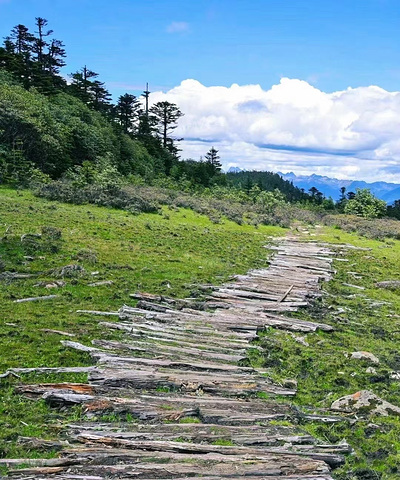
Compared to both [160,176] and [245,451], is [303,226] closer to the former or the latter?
[160,176]

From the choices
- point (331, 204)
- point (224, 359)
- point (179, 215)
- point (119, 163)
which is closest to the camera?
point (224, 359)

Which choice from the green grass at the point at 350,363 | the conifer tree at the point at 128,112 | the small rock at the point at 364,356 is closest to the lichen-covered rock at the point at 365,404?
the green grass at the point at 350,363

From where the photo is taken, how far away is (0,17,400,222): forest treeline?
43625mm

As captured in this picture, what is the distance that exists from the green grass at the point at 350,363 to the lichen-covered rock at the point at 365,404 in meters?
0.23

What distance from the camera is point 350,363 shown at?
12602 mm

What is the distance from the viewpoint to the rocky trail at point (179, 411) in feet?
22.5

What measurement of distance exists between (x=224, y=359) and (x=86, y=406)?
3.96 metres

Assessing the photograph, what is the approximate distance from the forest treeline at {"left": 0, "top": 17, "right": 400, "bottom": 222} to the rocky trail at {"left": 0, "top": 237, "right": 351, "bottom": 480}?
31274mm

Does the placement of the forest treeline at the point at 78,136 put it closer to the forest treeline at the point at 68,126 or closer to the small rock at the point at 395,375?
the forest treeline at the point at 68,126

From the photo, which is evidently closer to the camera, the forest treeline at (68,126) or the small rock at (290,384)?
the small rock at (290,384)

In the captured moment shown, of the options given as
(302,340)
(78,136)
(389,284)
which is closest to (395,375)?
(302,340)

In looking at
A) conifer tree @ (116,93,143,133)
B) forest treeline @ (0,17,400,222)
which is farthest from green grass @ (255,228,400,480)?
conifer tree @ (116,93,143,133)

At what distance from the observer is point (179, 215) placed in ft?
Answer: 133

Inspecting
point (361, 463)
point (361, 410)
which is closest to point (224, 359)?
point (361, 410)
